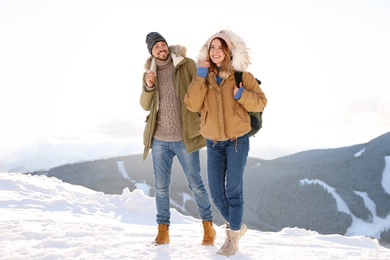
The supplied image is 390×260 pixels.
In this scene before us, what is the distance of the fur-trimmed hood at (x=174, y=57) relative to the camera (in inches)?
199

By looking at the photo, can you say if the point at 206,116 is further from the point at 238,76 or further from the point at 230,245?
the point at 230,245

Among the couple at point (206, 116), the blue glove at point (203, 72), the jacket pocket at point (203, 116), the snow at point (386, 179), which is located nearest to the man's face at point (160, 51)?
the couple at point (206, 116)

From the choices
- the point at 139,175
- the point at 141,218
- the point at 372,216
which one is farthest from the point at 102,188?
the point at 141,218

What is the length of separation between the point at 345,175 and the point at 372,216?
71.5 feet

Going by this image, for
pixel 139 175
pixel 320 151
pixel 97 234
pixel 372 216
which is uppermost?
pixel 320 151

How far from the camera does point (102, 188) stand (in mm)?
109188

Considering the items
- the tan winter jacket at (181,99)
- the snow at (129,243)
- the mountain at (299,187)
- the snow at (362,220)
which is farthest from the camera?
the snow at (362,220)

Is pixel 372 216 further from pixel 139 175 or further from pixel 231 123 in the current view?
pixel 231 123

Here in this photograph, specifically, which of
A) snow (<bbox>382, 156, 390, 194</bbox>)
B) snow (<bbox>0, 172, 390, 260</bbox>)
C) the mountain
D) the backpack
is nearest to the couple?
the backpack

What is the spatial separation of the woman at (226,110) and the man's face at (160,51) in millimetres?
612

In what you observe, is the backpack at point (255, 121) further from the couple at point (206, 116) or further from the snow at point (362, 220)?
the snow at point (362, 220)

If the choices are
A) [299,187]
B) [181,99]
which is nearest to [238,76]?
[181,99]

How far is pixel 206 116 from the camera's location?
15.5 ft

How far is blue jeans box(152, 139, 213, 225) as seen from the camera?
5.16 meters
